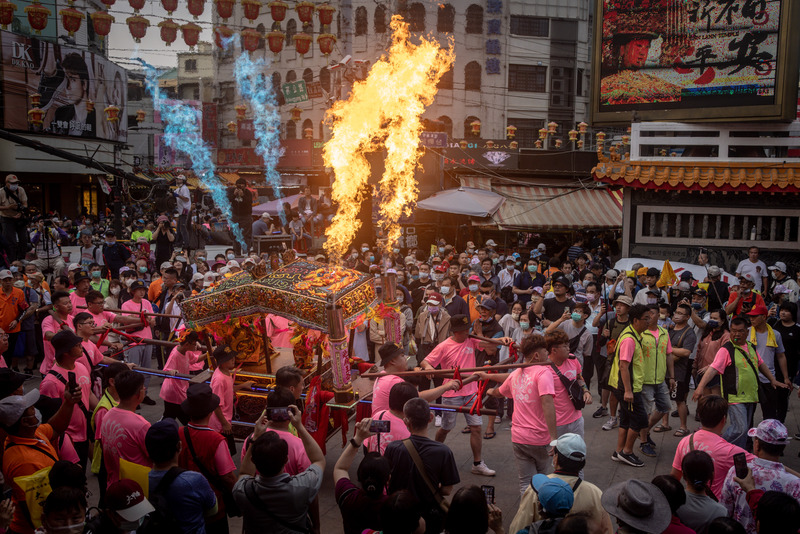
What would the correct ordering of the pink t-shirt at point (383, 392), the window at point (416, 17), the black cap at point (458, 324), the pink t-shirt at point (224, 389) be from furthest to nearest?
the window at point (416, 17)
the black cap at point (458, 324)
the pink t-shirt at point (224, 389)
the pink t-shirt at point (383, 392)

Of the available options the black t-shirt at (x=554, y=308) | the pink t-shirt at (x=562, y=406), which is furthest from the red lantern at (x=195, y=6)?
the pink t-shirt at (x=562, y=406)

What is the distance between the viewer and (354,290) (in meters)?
7.13

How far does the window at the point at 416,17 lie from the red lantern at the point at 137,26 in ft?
70.1

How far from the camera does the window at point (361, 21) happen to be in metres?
39.0

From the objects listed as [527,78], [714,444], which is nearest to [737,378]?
[714,444]

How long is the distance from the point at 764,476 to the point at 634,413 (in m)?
3.05

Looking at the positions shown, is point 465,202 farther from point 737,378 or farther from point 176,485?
point 176,485

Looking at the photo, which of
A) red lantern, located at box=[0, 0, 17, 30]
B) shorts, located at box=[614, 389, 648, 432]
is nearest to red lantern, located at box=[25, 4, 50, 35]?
red lantern, located at box=[0, 0, 17, 30]

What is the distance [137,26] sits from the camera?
1986cm

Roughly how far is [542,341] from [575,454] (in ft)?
6.71

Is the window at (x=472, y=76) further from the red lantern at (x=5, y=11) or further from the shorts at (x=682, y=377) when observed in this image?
the shorts at (x=682, y=377)

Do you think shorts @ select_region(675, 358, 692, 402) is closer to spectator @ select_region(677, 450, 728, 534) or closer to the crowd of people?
the crowd of people

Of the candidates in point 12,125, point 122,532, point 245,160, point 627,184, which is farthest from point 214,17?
point 122,532

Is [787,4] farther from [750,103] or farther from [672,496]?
[672,496]
